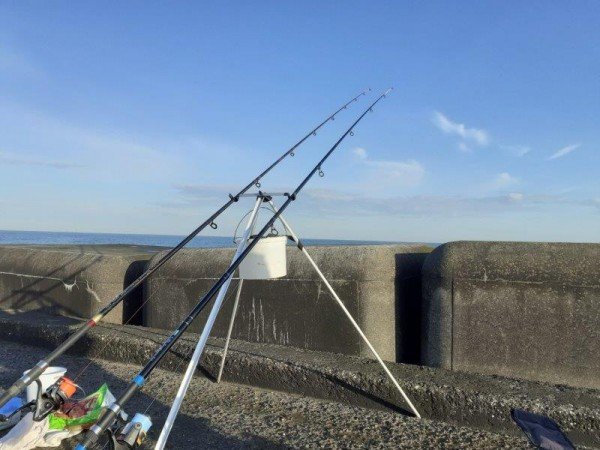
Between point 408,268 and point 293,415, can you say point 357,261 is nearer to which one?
point 408,268

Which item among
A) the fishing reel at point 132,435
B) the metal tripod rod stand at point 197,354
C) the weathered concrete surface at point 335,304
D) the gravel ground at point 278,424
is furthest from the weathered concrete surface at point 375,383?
the fishing reel at point 132,435

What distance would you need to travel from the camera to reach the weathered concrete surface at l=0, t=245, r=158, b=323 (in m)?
5.73

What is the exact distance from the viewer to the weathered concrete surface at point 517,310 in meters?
3.30

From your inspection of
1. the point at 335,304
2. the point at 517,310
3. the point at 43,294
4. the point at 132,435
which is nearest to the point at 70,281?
the point at 43,294

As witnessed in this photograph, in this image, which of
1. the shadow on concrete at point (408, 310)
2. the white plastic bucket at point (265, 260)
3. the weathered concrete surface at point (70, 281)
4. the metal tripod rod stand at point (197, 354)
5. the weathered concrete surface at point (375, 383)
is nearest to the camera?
the metal tripod rod stand at point (197, 354)

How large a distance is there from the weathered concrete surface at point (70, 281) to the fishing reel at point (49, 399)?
2704 mm

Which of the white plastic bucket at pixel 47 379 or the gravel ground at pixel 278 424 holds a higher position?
the white plastic bucket at pixel 47 379

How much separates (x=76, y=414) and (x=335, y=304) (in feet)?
6.80

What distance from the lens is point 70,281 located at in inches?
233

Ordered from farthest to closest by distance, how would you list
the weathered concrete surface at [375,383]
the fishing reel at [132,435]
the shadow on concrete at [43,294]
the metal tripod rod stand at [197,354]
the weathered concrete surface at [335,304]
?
the shadow on concrete at [43,294], the weathered concrete surface at [335,304], the weathered concrete surface at [375,383], the metal tripod rod stand at [197,354], the fishing reel at [132,435]

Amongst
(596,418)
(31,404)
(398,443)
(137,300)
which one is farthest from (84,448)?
(137,300)

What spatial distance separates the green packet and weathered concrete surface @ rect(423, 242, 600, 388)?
237 centimetres

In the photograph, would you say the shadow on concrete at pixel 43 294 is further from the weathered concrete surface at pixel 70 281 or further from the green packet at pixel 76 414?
the green packet at pixel 76 414

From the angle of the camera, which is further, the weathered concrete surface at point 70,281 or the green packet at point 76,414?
the weathered concrete surface at point 70,281
